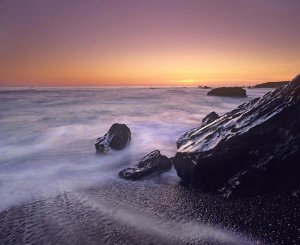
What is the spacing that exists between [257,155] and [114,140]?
709cm

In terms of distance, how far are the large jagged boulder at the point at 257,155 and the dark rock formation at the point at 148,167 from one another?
4.58ft

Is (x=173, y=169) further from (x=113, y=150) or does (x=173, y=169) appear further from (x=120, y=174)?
(x=113, y=150)

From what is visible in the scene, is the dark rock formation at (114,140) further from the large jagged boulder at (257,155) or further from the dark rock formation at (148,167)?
the large jagged boulder at (257,155)

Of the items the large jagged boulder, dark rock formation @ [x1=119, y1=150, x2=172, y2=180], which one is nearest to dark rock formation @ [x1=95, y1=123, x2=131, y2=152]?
dark rock formation @ [x1=119, y1=150, x2=172, y2=180]

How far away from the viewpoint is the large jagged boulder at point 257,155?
23.0 ft

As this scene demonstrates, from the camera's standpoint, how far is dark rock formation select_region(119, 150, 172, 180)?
28.7 ft

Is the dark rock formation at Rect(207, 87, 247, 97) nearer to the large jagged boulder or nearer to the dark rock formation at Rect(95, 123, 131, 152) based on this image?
the dark rock formation at Rect(95, 123, 131, 152)

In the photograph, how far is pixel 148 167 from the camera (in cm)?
912

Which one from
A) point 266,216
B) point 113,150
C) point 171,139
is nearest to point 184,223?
point 266,216

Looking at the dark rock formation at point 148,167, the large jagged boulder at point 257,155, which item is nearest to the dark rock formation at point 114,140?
the dark rock formation at point 148,167

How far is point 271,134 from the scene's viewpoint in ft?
23.6

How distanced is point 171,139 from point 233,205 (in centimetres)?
889

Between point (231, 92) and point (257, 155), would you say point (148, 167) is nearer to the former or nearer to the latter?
point (257, 155)

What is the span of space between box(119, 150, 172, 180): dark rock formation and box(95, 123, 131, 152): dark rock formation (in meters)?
3.28
